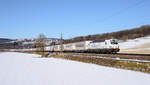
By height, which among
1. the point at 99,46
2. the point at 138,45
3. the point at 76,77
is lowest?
the point at 76,77

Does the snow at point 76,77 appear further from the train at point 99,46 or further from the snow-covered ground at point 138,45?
the snow-covered ground at point 138,45

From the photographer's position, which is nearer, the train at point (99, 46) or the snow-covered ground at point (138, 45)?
the train at point (99, 46)

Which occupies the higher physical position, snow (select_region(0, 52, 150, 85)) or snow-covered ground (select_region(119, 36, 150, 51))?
snow-covered ground (select_region(119, 36, 150, 51))

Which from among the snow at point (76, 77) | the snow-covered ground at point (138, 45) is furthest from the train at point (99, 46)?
the snow-covered ground at point (138, 45)

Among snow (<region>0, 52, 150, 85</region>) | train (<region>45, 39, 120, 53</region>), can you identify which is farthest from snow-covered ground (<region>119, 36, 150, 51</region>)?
snow (<region>0, 52, 150, 85</region>)

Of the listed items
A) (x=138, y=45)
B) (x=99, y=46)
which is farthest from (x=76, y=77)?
(x=138, y=45)

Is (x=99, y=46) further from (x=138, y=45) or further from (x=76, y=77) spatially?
(x=138, y=45)

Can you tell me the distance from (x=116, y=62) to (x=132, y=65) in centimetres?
320

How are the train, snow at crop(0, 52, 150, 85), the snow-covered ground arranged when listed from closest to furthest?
snow at crop(0, 52, 150, 85)
the train
the snow-covered ground

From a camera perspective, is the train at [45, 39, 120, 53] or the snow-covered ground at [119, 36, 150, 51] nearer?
the train at [45, 39, 120, 53]

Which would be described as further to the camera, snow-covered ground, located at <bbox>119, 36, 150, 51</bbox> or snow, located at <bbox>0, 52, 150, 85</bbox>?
snow-covered ground, located at <bbox>119, 36, 150, 51</bbox>

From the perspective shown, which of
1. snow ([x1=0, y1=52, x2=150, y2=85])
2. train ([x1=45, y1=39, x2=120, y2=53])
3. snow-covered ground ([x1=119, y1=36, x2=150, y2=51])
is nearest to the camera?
snow ([x1=0, y1=52, x2=150, y2=85])

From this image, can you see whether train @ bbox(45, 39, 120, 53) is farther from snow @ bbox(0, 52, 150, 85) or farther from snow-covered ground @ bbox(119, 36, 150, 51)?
snow-covered ground @ bbox(119, 36, 150, 51)

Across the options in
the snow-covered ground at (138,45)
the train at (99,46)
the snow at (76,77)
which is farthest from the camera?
the snow-covered ground at (138,45)
